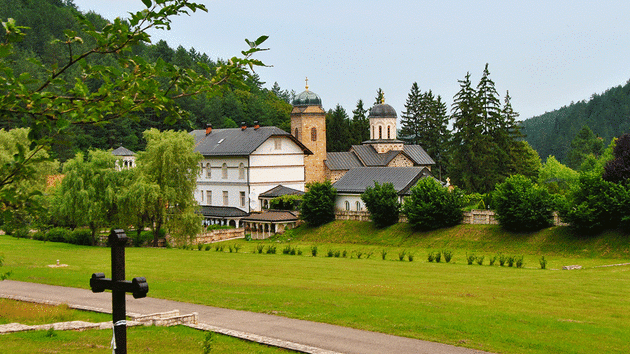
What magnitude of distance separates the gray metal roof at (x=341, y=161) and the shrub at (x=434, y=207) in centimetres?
2218

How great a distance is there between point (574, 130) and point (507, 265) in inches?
5161

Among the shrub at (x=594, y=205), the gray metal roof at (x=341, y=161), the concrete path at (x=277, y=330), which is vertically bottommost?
the concrete path at (x=277, y=330)

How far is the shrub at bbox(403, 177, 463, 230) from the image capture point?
45906 mm

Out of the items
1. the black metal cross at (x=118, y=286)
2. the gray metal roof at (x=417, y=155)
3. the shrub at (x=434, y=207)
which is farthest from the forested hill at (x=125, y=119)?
the black metal cross at (x=118, y=286)

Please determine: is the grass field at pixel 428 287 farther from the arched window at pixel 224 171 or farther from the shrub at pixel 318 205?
the arched window at pixel 224 171

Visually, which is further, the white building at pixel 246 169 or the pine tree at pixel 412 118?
the pine tree at pixel 412 118

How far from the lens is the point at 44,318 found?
15.1 meters

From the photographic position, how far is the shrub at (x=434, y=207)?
45.9 m

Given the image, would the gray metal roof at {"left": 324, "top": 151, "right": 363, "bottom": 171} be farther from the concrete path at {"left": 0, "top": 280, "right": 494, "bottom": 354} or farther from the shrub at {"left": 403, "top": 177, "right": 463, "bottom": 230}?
the concrete path at {"left": 0, "top": 280, "right": 494, "bottom": 354}

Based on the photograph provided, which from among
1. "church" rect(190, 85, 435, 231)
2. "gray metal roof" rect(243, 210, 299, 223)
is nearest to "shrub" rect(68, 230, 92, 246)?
"church" rect(190, 85, 435, 231)

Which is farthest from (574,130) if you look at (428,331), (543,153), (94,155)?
(428,331)

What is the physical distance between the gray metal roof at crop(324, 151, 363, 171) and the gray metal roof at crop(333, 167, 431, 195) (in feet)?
26.2

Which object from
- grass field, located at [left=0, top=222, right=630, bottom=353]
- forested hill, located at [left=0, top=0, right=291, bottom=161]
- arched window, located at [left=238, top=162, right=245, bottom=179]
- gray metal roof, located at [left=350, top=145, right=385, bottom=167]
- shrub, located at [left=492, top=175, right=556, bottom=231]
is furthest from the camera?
forested hill, located at [left=0, top=0, right=291, bottom=161]

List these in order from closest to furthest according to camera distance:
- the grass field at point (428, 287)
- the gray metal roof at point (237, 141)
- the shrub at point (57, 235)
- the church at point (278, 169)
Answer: the grass field at point (428, 287) → the shrub at point (57, 235) → the church at point (278, 169) → the gray metal roof at point (237, 141)
